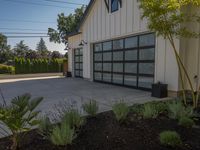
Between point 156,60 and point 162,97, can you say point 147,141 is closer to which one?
point 162,97

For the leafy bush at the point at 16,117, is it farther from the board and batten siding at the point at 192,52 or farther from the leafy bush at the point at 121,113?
the board and batten siding at the point at 192,52

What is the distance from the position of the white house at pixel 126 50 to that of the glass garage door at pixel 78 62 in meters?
1.05

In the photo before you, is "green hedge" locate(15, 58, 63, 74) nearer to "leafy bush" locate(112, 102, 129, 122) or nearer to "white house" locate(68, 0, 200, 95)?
"white house" locate(68, 0, 200, 95)

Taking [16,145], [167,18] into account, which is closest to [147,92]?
[167,18]

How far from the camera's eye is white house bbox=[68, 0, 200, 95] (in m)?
6.22

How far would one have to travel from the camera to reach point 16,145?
8.82 ft

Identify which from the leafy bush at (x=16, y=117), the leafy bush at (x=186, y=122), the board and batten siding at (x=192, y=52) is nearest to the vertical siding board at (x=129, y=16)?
the board and batten siding at (x=192, y=52)

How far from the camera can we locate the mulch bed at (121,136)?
267 centimetres

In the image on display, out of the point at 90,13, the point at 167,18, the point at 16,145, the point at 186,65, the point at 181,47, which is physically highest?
the point at 90,13

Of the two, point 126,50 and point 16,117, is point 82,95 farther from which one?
point 16,117

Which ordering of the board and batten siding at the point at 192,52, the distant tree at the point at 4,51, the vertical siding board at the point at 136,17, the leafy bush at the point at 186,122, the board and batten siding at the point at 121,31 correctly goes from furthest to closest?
the distant tree at the point at 4,51
the vertical siding board at the point at 136,17
the board and batten siding at the point at 121,31
the board and batten siding at the point at 192,52
the leafy bush at the point at 186,122

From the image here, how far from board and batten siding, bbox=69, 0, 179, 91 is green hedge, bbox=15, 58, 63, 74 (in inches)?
482

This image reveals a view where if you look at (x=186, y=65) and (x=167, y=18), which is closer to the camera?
(x=167, y=18)

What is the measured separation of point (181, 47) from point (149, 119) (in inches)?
134
